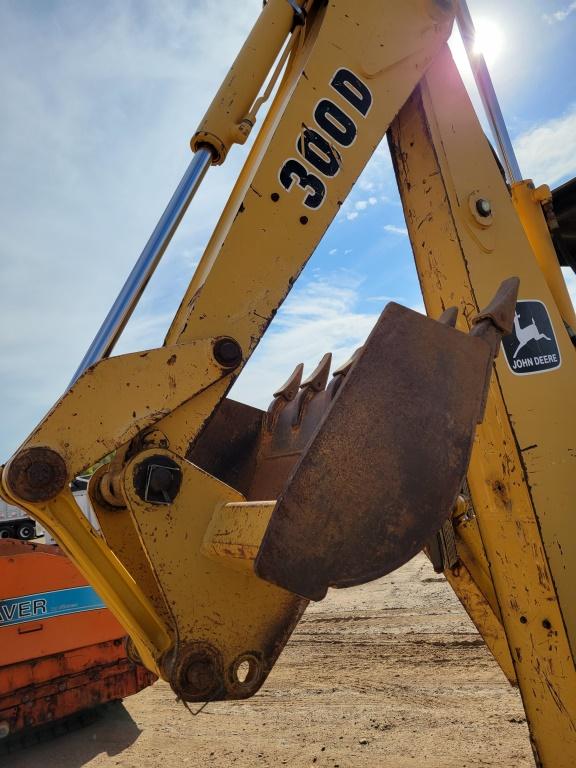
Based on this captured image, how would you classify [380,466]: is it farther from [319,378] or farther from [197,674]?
[319,378]

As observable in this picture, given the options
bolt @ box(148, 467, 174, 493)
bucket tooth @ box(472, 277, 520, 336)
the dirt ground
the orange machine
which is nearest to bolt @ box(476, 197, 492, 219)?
bucket tooth @ box(472, 277, 520, 336)

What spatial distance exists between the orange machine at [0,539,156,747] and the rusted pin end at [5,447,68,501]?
10.2ft

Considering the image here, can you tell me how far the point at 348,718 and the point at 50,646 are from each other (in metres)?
2.25

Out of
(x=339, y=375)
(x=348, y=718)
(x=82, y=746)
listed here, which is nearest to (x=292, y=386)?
(x=339, y=375)

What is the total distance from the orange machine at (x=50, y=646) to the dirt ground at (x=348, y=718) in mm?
384

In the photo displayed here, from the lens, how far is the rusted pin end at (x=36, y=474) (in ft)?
5.17

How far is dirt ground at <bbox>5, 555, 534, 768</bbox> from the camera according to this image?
11.7 feet

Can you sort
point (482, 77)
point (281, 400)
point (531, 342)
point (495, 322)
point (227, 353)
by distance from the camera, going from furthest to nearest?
point (281, 400) < point (482, 77) < point (531, 342) < point (227, 353) < point (495, 322)

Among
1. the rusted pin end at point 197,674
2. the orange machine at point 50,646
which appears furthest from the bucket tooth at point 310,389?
the orange machine at point 50,646

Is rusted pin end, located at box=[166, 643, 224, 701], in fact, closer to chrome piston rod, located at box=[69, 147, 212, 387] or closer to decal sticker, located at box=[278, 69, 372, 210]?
chrome piston rod, located at box=[69, 147, 212, 387]

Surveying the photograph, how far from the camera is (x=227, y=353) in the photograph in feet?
6.10

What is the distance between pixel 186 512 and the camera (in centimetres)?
170

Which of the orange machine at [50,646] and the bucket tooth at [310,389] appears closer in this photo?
the bucket tooth at [310,389]

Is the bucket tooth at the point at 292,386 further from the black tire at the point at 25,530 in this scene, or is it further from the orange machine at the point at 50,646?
the black tire at the point at 25,530
